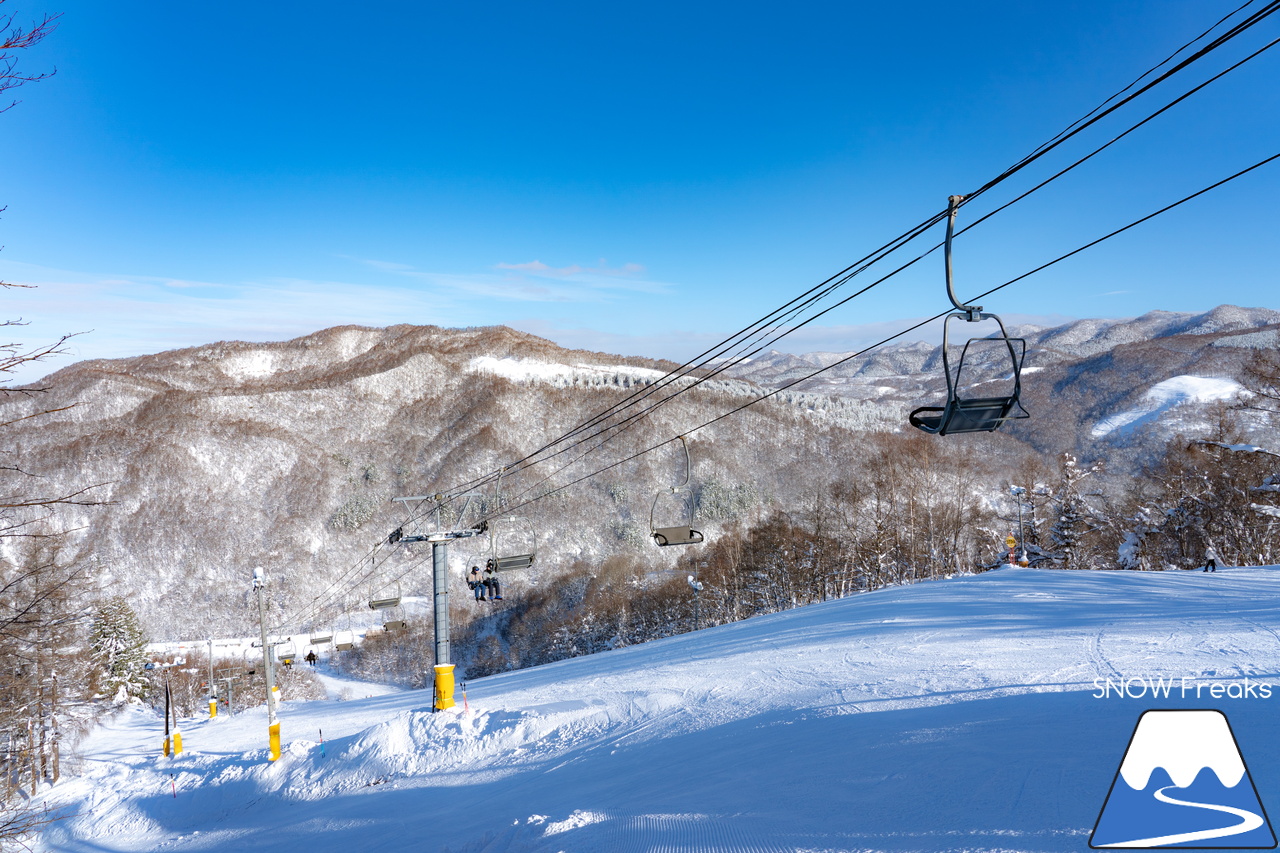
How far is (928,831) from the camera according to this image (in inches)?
202

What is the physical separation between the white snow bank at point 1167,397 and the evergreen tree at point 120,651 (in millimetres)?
110369

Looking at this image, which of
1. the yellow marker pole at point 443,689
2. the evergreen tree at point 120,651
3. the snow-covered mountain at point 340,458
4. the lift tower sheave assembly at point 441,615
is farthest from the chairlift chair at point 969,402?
the snow-covered mountain at point 340,458

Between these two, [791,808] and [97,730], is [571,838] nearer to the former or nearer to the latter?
[791,808]

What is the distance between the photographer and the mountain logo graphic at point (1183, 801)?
170 inches

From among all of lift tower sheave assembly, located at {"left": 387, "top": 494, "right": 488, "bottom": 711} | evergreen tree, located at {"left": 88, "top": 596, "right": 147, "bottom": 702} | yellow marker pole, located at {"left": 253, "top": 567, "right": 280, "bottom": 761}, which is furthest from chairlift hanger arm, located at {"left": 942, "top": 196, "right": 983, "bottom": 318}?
evergreen tree, located at {"left": 88, "top": 596, "right": 147, "bottom": 702}

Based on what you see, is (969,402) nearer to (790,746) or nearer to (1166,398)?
(790,746)

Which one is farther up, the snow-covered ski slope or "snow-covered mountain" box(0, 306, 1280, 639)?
"snow-covered mountain" box(0, 306, 1280, 639)

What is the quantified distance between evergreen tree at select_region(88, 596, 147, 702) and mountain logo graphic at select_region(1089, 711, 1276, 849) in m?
37.1

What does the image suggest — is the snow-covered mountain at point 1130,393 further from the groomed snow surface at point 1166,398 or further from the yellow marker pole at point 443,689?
the yellow marker pole at point 443,689

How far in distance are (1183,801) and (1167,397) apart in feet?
426

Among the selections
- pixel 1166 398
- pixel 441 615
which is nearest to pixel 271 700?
pixel 441 615

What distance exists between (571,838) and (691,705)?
5.17 m

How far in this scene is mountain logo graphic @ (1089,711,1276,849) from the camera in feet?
14.1

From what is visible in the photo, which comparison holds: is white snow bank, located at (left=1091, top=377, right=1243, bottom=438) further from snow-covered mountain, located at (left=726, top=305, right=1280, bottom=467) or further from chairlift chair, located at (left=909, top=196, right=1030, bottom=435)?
chairlift chair, located at (left=909, top=196, right=1030, bottom=435)
